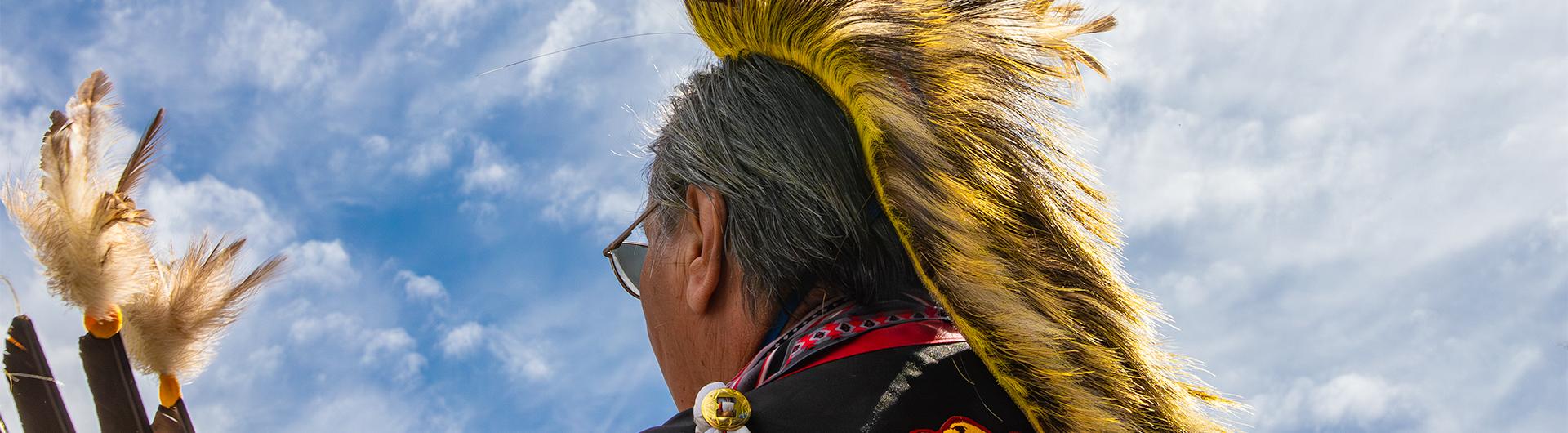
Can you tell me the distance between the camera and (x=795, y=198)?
1911 millimetres

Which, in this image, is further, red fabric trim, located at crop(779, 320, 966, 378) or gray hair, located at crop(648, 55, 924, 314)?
gray hair, located at crop(648, 55, 924, 314)

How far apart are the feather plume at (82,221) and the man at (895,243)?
125 centimetres

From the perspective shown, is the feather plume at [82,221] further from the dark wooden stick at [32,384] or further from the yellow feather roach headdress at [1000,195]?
the yellow feather roach headdress at [1000,195]

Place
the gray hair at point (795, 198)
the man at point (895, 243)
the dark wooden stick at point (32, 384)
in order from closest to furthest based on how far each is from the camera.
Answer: the man at point (895, 243)
the gray hair at point (795, 198)
the dark wooden stick at point (32, 384)

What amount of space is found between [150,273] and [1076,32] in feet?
7.44

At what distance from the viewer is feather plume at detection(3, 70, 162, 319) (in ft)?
7.38

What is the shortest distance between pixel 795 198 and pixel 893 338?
0.33 m

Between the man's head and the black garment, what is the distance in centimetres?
18

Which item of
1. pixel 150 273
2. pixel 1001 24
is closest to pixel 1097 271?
pixel 1001 24

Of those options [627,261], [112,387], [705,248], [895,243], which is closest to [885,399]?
[895,243]

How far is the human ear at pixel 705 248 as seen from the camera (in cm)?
197

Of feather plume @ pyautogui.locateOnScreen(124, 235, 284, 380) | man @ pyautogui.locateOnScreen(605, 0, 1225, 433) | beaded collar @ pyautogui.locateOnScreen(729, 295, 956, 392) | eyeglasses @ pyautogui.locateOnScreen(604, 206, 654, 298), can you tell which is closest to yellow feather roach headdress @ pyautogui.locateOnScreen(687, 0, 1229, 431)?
man @ pyautogui.locateOnScreen(605, 0, 1225, 433)

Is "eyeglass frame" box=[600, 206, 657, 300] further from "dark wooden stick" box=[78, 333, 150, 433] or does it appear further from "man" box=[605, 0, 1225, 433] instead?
"dark wooden stick" box=[78, 333, 150, 433]

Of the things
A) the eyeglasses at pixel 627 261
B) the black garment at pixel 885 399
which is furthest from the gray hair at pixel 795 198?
the eyeglasses at pixel 627 261
